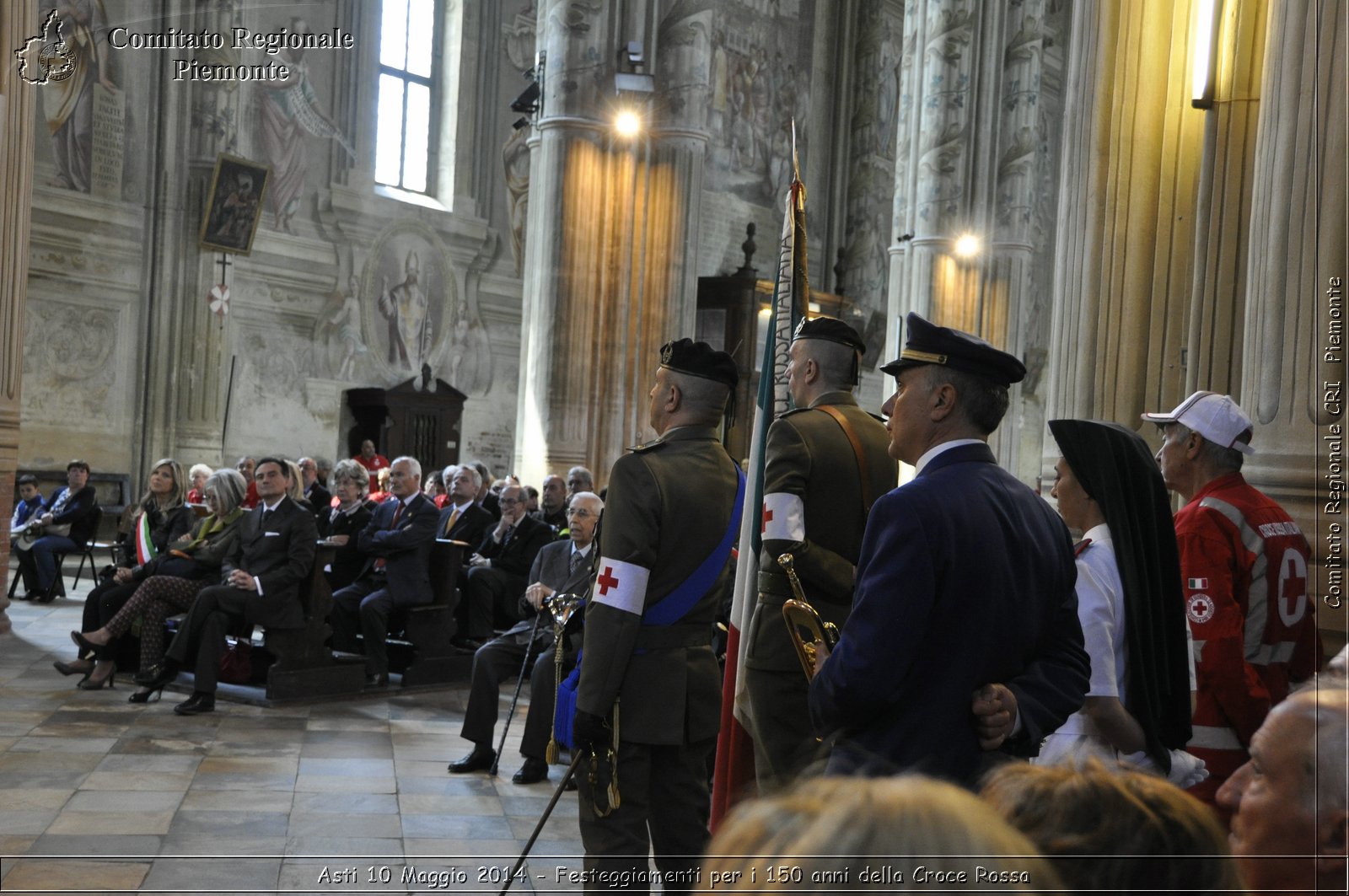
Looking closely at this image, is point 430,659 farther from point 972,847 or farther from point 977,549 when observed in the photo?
point 972,847

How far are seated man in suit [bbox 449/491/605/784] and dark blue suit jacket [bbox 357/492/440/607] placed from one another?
1.53 m

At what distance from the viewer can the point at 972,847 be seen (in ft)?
3.11

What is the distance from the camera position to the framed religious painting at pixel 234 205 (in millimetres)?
17172

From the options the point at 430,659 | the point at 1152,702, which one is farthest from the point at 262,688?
the point at 1152,702

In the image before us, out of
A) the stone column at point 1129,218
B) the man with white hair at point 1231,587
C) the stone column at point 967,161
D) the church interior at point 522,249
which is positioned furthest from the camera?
the stone column at point 967,161

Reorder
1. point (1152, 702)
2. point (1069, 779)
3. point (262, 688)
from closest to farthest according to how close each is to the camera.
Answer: point (1069, 779) → point (1152, 702) → point (262, 688)

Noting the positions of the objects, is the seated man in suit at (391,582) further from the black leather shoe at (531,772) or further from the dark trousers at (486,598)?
the black leather shoe at (531,772)

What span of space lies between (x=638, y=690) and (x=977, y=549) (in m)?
1.63

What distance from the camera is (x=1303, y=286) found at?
422 centimetres

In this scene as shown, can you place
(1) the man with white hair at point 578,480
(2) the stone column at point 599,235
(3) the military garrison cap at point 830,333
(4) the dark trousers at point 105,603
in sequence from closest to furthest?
(3) the military garrison cap at point 830,333 → (4) the dark trousers at point 105,603 → (1) the man with white hair at point 578,480 → (2) the stone column at point 599,235

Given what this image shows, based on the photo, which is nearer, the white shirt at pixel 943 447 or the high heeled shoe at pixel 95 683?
the white shirt at pixel 943 447

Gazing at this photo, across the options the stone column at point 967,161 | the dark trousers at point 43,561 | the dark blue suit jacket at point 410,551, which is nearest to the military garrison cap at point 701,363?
the dark blue suit jacket at point 410,551

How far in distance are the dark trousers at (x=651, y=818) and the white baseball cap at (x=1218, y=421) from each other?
1738mm

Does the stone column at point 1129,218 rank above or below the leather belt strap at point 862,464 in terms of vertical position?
above
